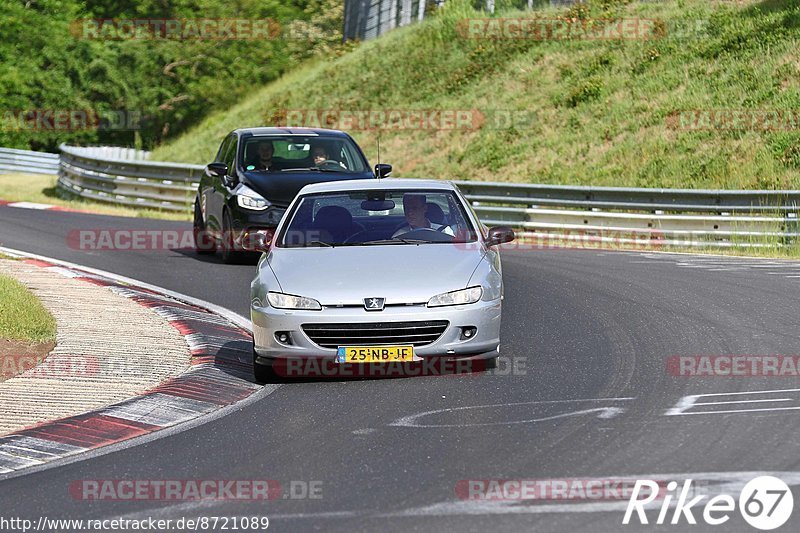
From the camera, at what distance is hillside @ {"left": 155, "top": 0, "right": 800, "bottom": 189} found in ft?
94.5

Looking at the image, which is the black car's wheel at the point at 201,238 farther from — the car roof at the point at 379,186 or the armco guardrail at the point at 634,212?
the car roof at the point at 379,186

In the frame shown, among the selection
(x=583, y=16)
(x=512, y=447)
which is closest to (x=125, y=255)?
(x=512, y=447)

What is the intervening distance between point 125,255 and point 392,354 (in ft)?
34.3

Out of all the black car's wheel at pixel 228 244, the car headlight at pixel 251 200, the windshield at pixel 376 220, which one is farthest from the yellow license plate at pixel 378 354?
the black car's wheel at pixel 228 244

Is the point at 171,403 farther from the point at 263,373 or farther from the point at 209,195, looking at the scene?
the point at 209,195

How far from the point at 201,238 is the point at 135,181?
1031 centimetres

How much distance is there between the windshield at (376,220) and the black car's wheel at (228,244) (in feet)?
20.0

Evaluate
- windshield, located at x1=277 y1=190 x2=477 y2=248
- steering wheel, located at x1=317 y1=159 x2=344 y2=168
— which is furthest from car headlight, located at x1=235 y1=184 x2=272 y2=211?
windshield, located at x1=277 y1=190 x2=477 y2=248

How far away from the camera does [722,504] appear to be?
5.89 meters

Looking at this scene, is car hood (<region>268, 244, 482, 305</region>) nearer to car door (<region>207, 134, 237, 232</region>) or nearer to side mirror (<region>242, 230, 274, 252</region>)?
side mirror (<region>242, 230, 274, 252</region>)

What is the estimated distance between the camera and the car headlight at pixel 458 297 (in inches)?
365

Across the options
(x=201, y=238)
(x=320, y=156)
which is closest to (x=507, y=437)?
(x=320, y=156)

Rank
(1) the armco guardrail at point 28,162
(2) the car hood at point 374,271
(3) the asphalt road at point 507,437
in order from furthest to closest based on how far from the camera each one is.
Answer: (1) the armco guardrail at point 28,162
(2) the car hood at point 374,271
(3) the asphalt road at point 507,437

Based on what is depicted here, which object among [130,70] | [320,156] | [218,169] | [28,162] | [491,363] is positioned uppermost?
[130,70]
